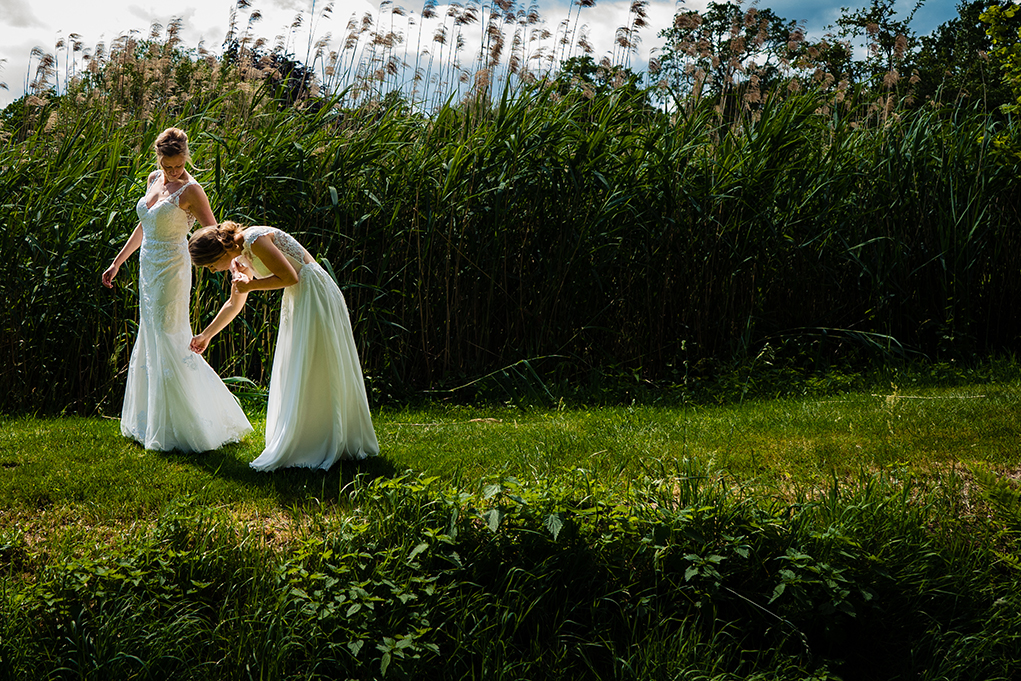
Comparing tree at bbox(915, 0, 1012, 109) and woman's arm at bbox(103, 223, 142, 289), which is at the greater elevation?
tree at bbox(915, 0, 1012, 109)

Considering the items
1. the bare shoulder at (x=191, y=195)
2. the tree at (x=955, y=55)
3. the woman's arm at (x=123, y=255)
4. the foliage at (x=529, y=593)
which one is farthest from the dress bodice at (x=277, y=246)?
the tree at (x=955, y=55)

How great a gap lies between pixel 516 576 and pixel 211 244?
2248 millimetres

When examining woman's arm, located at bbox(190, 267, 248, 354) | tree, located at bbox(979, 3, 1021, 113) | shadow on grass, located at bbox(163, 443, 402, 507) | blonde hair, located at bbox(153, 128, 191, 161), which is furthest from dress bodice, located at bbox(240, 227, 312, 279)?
tree, located at bbox(979, 3, 1021, 113)

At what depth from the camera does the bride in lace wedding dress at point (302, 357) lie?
4.16 meters

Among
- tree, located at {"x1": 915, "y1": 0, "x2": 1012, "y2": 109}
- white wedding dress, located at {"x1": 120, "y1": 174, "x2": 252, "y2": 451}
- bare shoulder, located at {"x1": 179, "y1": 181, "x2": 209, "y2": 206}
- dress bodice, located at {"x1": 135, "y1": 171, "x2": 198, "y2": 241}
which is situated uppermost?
tree, located at {"x1": 915, "y1": 0, "x2": 1012, "y2": 109}

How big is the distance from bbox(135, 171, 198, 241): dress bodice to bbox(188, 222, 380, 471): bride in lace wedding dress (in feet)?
2.19

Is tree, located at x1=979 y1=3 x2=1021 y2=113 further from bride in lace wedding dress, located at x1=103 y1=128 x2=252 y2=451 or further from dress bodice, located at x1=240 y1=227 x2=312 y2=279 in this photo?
bride in lace wedding dress, located at x1=103 y1=128 x2=252 y2=451

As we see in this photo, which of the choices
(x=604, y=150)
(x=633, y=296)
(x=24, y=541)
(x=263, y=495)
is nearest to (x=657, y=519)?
(x=263, y=495)

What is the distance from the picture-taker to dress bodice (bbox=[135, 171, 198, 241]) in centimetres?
471

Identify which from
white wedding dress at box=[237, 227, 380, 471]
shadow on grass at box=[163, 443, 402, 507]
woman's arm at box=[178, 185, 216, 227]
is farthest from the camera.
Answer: woman's arm at box=[178, 185, 216, 227]

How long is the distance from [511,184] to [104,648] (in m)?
4.61

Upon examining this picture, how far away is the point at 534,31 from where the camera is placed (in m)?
7.98

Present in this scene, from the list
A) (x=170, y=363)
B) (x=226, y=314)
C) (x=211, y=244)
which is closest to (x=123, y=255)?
(x=170, y=363)

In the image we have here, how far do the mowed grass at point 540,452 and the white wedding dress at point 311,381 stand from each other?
12cm
